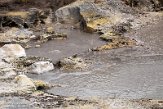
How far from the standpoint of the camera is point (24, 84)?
47.6 ft

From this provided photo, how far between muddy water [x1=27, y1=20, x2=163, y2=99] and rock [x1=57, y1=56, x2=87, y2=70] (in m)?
0.48

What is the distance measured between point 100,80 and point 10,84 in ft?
9.90

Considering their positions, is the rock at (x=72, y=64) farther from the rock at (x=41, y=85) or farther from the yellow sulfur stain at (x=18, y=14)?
the yellow sulfur stain at (x=18, y=14)

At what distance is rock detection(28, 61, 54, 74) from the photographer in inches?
646

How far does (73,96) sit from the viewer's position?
13.8m

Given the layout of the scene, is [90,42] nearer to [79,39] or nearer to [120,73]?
[79,39]

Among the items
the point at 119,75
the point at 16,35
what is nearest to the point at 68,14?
the point at 16,35

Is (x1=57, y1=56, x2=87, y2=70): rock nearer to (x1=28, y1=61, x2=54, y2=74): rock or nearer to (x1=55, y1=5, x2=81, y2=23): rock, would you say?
(x1=28, y1=61, x2=54, y2=74): rock

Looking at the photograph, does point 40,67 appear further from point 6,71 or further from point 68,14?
point 68,14

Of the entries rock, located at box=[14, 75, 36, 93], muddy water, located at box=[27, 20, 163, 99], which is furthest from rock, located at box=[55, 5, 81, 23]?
rock, located at box=[14, 75, 36, 93]

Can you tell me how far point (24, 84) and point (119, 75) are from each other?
11.1ft

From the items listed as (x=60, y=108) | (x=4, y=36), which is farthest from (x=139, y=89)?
(x=4, y=36)

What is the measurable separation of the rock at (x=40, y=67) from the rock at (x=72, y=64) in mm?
452

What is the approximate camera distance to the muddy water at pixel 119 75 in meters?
14.1
